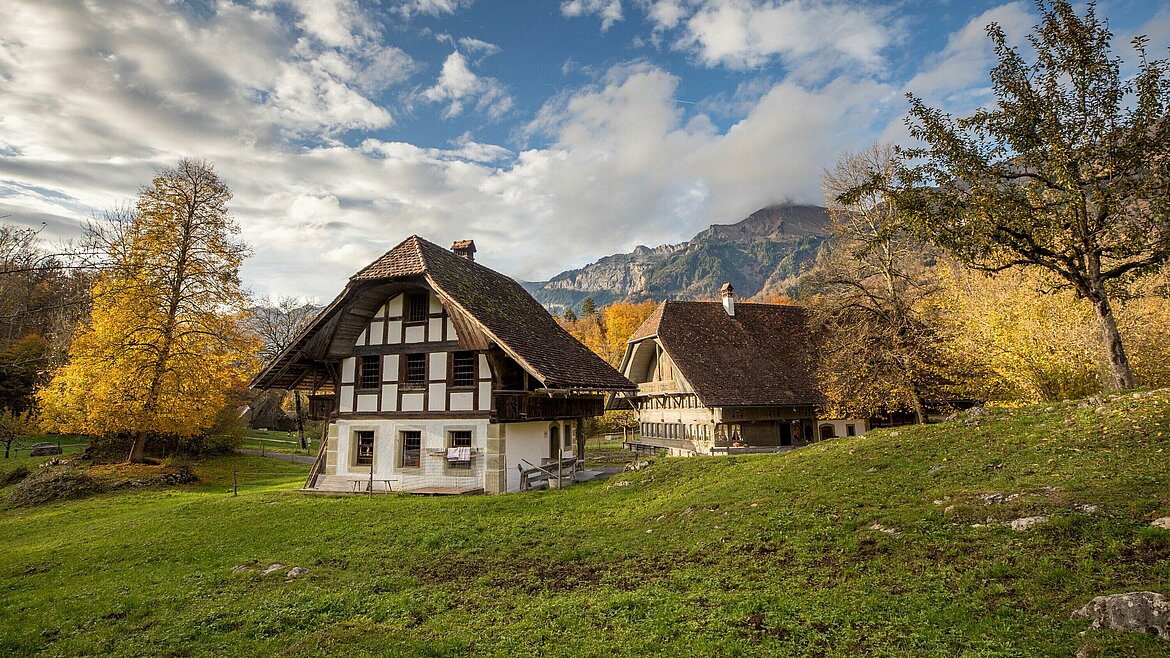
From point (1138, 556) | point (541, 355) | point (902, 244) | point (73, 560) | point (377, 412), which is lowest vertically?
point (73, 560)

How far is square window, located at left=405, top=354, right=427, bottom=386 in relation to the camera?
2139 centimetres

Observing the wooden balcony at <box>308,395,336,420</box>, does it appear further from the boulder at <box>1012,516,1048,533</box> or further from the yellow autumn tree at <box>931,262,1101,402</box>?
the yellow autumn tree at <box>931,262,1101,402</box>

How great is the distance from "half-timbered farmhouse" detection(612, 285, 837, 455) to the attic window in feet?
30.0

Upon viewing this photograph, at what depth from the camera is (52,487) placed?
21516 millimetres

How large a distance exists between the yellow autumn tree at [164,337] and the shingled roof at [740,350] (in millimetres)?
22535

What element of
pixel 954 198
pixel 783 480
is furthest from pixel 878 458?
pixel 954 198

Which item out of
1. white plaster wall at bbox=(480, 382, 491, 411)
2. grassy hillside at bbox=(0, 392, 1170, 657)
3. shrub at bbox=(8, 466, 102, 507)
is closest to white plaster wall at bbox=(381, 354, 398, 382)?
white plaster wall at bbox=(480, 382, 491, 411)

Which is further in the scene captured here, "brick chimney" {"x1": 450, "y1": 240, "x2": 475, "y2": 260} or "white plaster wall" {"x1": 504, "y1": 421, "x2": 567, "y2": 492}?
"brick chimney" {"x1": 450, "y1": 240, "x2": 475, "y2": 260}

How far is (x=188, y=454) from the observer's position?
31.1m

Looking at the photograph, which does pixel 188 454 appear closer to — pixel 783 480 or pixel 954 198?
pixel 783 480

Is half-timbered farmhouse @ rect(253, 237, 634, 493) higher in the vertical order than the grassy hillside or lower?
higher

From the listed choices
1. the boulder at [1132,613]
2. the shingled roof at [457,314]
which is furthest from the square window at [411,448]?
the boulder at [1132,613]

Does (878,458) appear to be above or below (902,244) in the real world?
below

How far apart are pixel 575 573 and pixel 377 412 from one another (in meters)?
14.1
